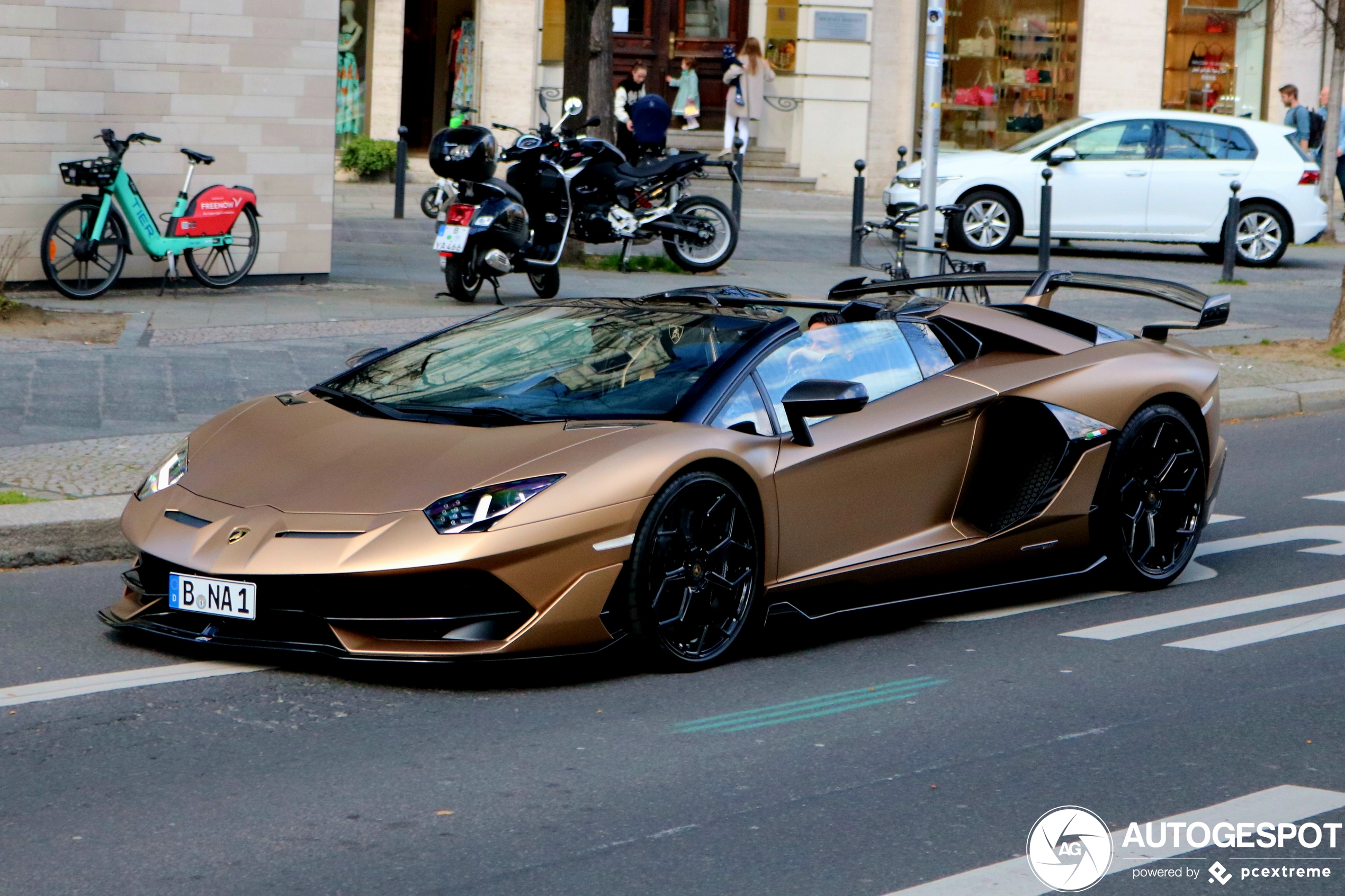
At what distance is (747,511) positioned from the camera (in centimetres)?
563

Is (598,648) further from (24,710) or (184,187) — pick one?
(184,187)

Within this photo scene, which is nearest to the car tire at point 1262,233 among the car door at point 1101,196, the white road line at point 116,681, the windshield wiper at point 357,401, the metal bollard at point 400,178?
the car door at point 1101,196

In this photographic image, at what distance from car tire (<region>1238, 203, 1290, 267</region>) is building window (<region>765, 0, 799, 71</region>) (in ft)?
31.7

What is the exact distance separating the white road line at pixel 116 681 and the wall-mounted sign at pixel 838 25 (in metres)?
23.9

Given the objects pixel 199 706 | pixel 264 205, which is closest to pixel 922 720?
pixel 199 706

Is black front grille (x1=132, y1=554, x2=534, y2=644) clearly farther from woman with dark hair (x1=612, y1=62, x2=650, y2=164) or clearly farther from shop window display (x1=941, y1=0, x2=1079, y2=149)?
shop window display (x1=941, y1=0, x2=1079, y2=149)

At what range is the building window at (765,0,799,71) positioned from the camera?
2812 cm

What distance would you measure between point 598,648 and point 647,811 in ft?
3.57

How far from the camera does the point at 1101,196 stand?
20.4 m

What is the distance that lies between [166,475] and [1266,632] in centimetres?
380

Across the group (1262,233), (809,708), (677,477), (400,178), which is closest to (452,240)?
(400,178)

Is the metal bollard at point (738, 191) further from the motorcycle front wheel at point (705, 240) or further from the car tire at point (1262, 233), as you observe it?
the car tire at point (1262, 233)

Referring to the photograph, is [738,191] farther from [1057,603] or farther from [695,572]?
[695,572]

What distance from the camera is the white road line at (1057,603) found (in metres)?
6.56
